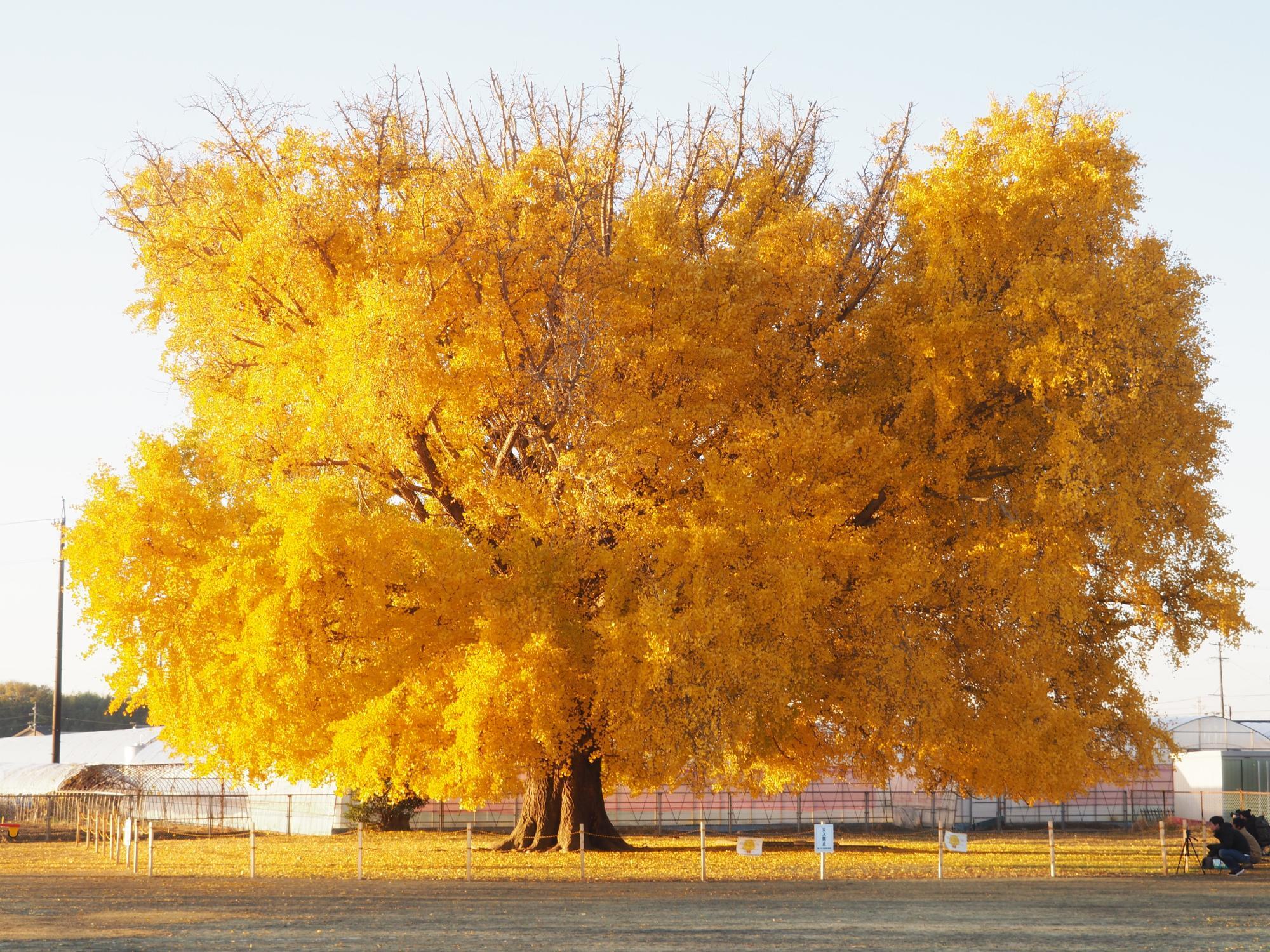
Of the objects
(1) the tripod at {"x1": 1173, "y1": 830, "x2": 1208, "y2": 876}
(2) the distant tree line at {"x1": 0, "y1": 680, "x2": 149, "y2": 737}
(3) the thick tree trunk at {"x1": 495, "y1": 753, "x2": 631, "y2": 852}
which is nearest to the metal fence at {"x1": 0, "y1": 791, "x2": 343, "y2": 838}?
(3) the thick tree trunk at {"x1": 495, "y1": 753, "x2": 631, "y2": 852}

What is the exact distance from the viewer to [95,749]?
205 feet

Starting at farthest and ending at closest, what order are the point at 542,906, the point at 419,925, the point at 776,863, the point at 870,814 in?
the point at 870,814, the point at 776,863, the point at 542,906, the point at 419,925

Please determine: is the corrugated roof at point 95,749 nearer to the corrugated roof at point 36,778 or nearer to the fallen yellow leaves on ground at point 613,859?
the corrugated roof at point 36,778

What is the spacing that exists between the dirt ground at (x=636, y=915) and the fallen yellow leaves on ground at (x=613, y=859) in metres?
1.81

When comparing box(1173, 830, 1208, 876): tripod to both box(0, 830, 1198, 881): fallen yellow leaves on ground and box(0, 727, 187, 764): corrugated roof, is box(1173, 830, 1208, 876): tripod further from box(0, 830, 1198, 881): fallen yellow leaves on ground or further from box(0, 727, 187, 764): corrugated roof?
box(0, 727, 187, 764): corrugated roof

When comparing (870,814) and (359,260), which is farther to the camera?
(870,814)

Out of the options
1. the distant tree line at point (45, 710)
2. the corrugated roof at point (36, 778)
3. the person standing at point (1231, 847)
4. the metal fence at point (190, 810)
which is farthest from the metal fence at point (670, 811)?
the distant tree line at point (45, 710)

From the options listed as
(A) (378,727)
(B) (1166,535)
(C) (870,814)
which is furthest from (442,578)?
(C) (870,814)

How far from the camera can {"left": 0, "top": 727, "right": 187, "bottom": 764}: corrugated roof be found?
55.7 metres

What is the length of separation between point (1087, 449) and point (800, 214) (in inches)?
282

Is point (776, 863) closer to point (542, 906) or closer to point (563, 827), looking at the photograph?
point (563, 827)

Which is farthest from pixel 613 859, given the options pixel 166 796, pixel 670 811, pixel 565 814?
pixel 166 796

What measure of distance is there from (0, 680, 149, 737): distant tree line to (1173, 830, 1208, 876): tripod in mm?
97737

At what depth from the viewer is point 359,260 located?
87.7 feet
